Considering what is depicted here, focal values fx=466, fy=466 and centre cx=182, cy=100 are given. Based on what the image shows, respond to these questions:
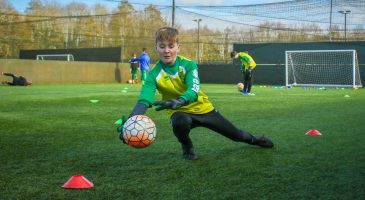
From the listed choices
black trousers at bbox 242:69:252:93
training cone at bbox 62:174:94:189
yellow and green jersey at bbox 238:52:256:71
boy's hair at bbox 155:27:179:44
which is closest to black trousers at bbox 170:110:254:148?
boy's hair at bbox 155:27:179:44

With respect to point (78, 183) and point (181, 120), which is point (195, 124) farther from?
point (78, 183)

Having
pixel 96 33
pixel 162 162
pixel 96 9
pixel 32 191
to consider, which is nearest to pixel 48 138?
pixel 162 162

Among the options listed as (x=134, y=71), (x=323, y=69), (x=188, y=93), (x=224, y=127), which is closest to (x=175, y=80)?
(x=188, y=93)

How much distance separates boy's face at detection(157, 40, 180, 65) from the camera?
14.6 feet

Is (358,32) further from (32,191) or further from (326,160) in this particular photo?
(32,191)

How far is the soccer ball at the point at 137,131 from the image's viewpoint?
13.0 feet

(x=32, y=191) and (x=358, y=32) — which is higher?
(x=358, y=32)

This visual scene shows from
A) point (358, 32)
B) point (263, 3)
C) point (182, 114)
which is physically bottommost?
point (182, 114)

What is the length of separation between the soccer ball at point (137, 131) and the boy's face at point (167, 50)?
765mm

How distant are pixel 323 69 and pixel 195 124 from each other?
2519 cm

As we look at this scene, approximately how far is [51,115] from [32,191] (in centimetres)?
579

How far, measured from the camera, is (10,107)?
10781 mm

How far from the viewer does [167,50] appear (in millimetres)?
4488

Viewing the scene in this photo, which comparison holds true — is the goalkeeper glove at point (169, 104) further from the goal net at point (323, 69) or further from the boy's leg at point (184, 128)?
the goal net at point (323, 69)
